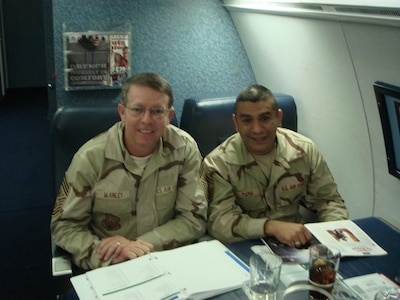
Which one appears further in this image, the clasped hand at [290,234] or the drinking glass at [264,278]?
the clasped hand at [290,234]

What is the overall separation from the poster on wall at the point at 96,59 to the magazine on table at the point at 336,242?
1.32 metres

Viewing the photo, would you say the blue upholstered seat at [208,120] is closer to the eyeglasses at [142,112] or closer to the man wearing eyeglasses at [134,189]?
the man wearing eyeglasses at [134,189]

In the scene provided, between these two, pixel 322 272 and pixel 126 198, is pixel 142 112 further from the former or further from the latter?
pixel 322 272

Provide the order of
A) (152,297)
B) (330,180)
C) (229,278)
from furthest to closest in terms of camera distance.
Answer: (330,180) → (229,278) → (152,297)

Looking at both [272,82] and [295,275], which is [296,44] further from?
[295,275]

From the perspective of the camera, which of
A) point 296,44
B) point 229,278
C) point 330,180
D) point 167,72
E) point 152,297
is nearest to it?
point 152,297

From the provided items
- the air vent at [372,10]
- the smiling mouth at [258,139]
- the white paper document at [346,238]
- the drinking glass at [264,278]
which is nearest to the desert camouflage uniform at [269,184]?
the smiling mouth at [258,139]

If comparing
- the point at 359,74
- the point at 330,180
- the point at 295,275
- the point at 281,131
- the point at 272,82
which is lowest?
the point at 295,275

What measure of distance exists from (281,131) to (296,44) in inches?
20.4

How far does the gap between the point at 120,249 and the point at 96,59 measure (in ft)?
3.90

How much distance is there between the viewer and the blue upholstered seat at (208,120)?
240cm

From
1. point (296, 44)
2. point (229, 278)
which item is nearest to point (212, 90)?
point (296, 44)

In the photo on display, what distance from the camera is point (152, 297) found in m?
1.33

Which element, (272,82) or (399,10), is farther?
(272,82)
